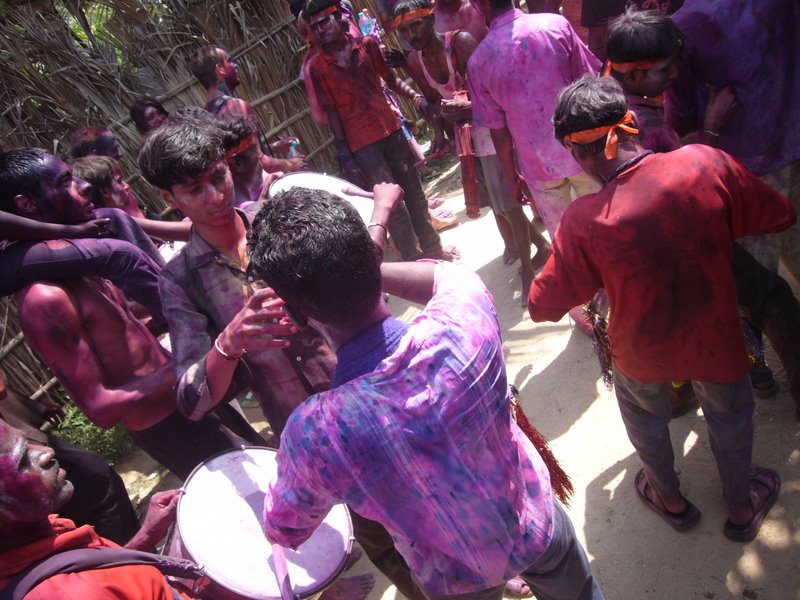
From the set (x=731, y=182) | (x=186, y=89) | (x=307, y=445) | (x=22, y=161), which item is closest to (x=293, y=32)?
(x=186, y=89)

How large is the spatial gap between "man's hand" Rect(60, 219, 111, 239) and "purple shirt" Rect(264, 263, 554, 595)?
184cm

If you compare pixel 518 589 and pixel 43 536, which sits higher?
pixel 43 536

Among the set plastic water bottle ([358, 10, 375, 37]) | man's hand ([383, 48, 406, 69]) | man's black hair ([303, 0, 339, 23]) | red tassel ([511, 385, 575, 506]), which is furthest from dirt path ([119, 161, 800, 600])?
plastic water bottle ([358, 10, 375, 37])

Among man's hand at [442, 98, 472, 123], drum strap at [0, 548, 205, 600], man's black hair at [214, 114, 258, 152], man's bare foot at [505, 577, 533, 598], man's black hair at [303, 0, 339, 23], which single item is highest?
man's black hair at [303, 0, 339, 23]

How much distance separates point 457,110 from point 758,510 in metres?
3.23

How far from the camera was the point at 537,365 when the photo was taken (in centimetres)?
376

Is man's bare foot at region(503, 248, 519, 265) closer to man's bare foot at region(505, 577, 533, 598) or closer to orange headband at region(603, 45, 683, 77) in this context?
orange headband at region(603, 45, 683, 77)

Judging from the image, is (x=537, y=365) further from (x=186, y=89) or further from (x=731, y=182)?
(x=186, y=89)

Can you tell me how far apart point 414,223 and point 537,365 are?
6.65ft

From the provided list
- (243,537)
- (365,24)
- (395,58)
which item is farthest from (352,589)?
(365,24)

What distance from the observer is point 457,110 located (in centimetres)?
443

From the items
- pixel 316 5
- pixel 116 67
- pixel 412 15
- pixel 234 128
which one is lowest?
pixel 234 128

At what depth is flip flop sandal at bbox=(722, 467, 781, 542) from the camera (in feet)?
7.63

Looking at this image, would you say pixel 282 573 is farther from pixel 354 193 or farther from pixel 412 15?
pixel 412 15
